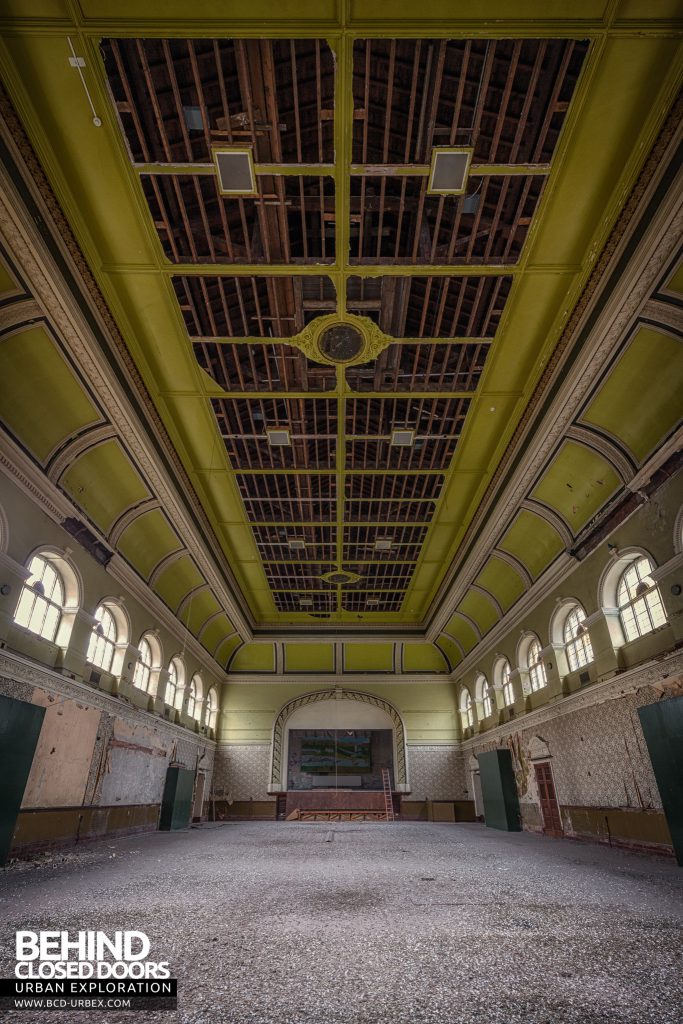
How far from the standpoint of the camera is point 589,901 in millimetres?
5172

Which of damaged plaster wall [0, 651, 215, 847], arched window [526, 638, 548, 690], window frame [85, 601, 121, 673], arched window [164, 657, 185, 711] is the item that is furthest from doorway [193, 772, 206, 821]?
arched window [526, 638, 548, 690]

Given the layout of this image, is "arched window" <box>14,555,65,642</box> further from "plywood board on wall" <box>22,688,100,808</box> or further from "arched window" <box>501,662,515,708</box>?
"arched window" <box>501,662,515,708</box>

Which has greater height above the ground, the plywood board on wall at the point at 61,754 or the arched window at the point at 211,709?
the arched window at the point at 211,709

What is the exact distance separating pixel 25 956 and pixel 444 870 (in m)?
5.71

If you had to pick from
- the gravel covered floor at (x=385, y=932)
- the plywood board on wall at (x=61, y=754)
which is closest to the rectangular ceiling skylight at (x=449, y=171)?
the gravel covered floor at (x=385, y=932)

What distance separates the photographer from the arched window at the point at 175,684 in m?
16.7

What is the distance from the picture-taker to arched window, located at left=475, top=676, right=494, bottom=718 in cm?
1896

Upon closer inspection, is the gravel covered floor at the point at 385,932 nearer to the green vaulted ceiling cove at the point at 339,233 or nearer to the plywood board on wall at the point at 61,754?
the plywood board on wall at the point at 61,754

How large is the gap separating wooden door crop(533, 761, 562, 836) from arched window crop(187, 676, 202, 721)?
11658mm

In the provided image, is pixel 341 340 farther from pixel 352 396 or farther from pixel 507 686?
pixel 507 686

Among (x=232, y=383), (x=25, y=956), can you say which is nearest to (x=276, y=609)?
(x=232, y=383)

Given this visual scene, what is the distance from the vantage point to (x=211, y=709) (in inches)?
859

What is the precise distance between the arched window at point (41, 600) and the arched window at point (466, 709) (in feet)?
53.2

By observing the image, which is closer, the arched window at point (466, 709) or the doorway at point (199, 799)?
the doorway at point (199, 799)
